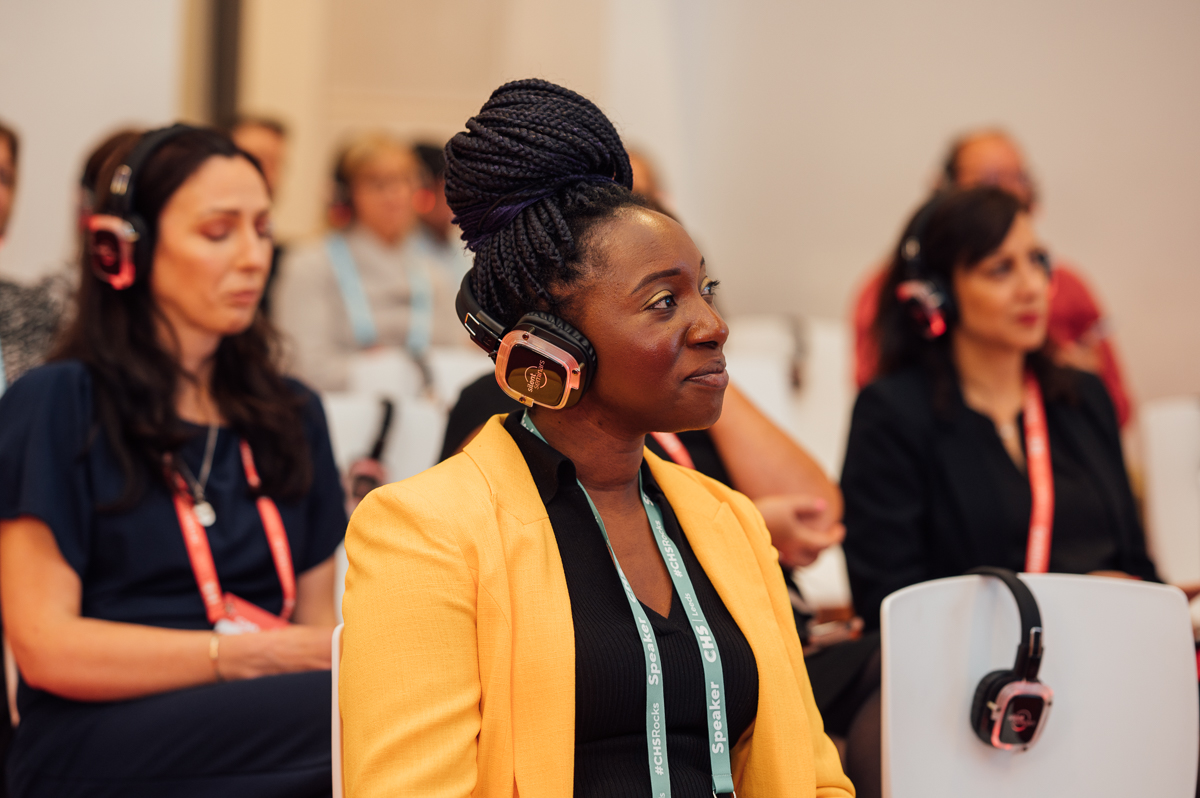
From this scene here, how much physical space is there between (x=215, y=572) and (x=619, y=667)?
3.14ft

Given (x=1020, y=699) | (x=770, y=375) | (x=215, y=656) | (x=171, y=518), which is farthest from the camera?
(x=770, y=375)

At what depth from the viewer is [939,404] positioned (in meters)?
2.41

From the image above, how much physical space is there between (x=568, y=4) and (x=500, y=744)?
5270 mm

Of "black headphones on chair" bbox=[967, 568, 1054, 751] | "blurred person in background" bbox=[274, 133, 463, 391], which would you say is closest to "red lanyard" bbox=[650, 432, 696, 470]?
"black headphones on chair" bbox=[967, 568, 1054, 751]

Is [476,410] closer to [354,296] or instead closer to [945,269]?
[945,269]

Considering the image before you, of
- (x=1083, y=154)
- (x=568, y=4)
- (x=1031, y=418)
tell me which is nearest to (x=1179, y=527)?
(x=1031, y=418)

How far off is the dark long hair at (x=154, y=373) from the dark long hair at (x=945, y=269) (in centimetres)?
145

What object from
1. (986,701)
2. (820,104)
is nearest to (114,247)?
(986,701)

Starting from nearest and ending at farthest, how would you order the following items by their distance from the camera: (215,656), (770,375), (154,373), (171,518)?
(215,656), (171,518), (154,373), (770,375)

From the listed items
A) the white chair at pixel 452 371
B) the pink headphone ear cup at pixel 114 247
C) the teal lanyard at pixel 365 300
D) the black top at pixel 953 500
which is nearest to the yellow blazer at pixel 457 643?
the pink headphone ear cup at pixel 114 247

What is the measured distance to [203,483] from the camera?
6.14 feet

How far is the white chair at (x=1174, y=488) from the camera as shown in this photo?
104 inches

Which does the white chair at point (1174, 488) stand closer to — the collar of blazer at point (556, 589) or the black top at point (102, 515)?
the collar of blazer at point (556, 589)

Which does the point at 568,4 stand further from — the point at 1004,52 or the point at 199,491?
the point at 199,491
